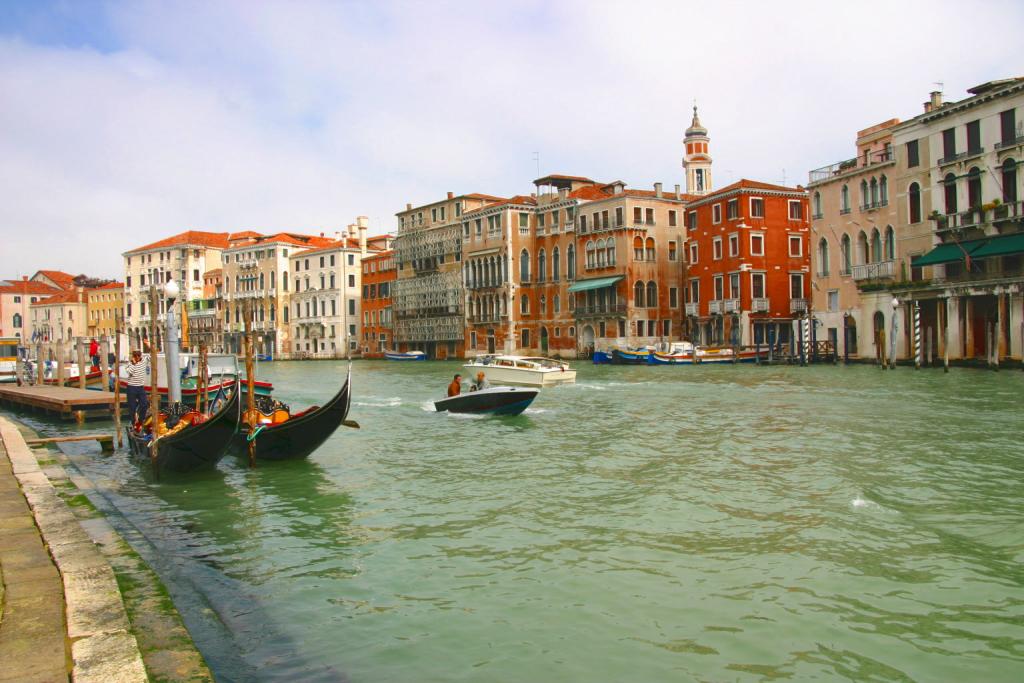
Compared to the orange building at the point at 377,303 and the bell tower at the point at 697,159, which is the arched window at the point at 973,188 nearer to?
the bell tower at the point at 697,159

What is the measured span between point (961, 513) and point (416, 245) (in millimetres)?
45184

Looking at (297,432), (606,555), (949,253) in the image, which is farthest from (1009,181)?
(606,555)

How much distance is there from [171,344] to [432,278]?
3741 centimetres

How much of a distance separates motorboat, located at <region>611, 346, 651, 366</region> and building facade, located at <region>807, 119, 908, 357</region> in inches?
268

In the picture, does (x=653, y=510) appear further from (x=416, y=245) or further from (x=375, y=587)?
(x=416, y=245)

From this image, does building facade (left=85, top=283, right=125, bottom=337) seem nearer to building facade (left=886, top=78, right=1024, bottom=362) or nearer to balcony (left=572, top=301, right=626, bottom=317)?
balcony (left=572, top=301, right=626, bottom=317)

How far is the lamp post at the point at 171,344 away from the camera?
11545mm

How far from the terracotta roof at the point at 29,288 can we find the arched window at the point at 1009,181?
6931cm

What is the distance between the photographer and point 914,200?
2755 cm

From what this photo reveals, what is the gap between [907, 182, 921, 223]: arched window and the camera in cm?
2734

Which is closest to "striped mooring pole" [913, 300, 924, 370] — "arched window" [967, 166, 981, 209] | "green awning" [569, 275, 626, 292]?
"arched window" [967, 166, 981, 209]

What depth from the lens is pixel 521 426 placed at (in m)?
14.0

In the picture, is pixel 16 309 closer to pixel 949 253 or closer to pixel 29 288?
pixel 29 288

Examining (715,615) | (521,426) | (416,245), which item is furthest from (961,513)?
(416,245)
